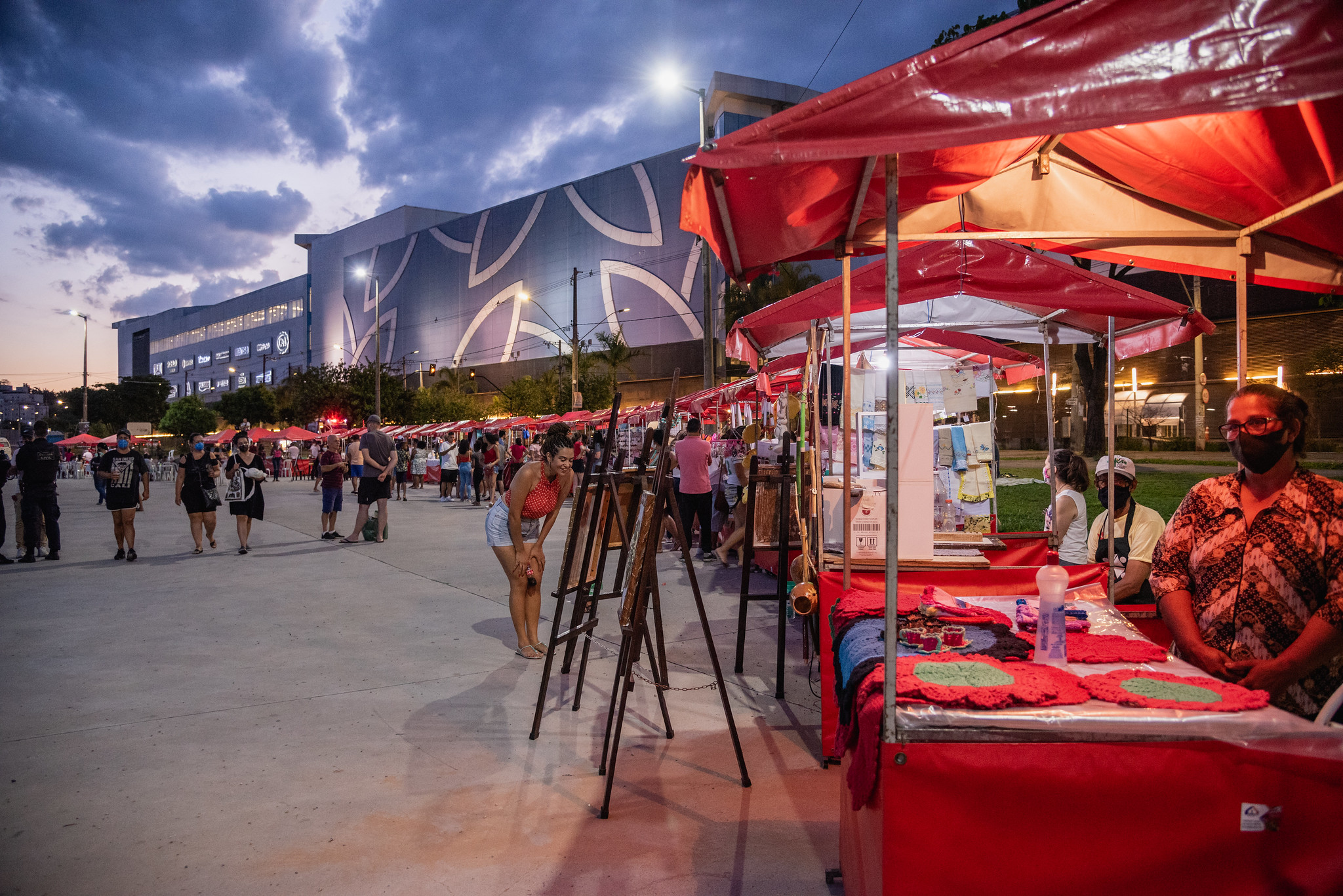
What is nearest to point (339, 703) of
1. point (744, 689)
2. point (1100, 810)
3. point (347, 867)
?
point (347, 867)

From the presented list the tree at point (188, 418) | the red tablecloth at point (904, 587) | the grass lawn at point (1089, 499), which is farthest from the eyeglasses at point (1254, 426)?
the tree at point (188, 418)

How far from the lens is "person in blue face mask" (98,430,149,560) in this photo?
34.5 feet

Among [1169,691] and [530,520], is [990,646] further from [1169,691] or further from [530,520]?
[530,520]

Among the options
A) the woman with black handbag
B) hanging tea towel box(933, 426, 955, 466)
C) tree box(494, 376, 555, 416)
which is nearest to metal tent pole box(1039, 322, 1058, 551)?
hanging tea towel box(933, 426, 955, 466)

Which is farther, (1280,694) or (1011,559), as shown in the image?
(1011,559)

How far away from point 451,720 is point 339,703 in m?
0.88

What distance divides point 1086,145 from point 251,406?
268 feet

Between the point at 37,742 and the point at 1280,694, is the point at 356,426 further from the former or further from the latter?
the point at 1280,694

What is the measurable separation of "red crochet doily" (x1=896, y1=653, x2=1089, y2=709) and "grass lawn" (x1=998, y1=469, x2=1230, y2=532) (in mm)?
10414

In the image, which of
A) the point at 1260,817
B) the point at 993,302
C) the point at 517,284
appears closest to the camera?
the point at 1260,817

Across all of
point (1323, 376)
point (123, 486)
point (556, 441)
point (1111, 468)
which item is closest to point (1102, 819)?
point (1111, 468)

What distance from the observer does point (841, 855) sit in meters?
2.80

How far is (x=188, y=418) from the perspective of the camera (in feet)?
246

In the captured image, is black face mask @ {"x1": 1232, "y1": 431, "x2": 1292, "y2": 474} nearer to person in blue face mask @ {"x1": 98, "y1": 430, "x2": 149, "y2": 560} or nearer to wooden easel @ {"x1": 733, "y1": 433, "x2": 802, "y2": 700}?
wooden easel @ {"x1": 733, "y1": 433, "x2": 802, "y2": 700}
